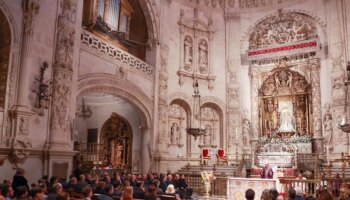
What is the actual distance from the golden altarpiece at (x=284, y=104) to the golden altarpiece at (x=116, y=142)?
7.51 m

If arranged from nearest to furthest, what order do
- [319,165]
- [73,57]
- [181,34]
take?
[73,57] → [319,165] → [181,34]

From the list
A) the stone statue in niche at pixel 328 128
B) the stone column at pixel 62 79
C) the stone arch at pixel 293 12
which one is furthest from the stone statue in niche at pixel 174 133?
the stone column at pixel 62 79

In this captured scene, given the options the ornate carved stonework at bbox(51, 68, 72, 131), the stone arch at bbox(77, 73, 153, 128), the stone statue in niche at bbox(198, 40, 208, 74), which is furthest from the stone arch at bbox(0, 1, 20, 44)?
the stone statue in niche at bbox(198, 40, 208, 74)

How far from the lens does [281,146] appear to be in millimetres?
17703

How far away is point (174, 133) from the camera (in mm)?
18812

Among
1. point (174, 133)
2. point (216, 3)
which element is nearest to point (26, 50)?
point (174, 133)

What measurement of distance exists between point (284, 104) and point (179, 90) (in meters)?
5.79

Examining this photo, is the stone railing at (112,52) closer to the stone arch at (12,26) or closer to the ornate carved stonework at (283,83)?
the stone arch at (12,26)

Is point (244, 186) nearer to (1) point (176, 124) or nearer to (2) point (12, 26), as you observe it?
(2) point (12, 26)

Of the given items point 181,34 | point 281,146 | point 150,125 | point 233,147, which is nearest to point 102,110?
point 150,125

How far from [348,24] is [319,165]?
7.00 meters

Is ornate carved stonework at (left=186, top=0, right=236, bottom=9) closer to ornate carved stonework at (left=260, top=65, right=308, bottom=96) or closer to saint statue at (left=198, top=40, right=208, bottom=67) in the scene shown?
saint statue at (left=198, top=40, right=208, bottom=67)

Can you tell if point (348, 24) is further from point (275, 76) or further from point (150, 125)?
point (150, 125)

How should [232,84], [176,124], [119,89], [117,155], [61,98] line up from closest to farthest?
1. [61,98]
2. [119,89]
3. [117,155]
4. [176,124]
5. [232,84]
